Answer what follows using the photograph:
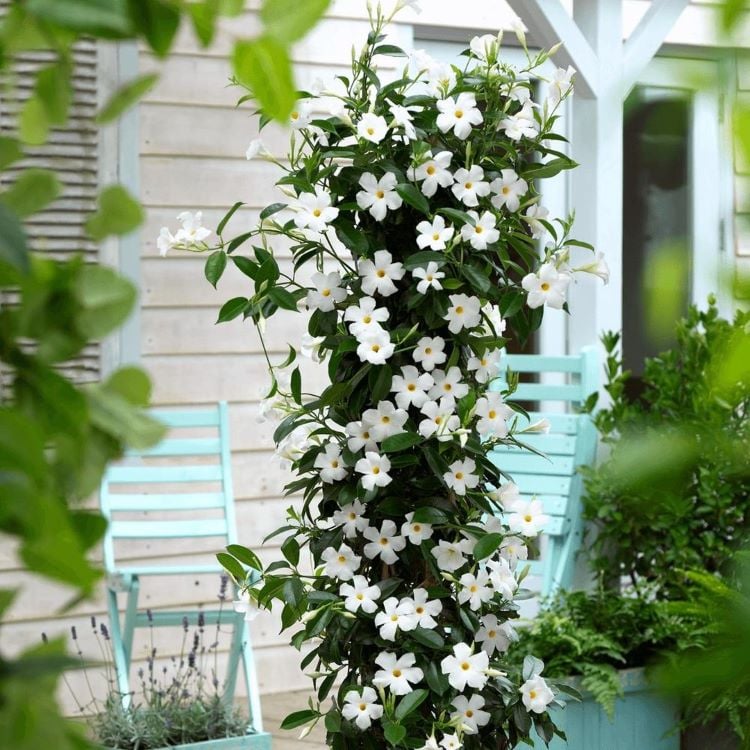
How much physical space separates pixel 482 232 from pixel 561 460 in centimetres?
179

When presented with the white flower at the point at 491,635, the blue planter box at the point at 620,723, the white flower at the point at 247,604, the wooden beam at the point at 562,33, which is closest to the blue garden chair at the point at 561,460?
the blue planter box at the point at 620,723

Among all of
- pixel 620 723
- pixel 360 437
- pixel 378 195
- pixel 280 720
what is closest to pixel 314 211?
pixel 378 195

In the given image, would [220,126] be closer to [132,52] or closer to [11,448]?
[132,52]

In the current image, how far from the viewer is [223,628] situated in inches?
160

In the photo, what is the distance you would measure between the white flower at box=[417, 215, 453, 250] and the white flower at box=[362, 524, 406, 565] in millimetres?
386

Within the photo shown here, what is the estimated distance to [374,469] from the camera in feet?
5.58

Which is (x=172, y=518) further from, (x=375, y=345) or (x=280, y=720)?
(x=375, y=345)

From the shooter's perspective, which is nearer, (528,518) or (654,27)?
(528,518)

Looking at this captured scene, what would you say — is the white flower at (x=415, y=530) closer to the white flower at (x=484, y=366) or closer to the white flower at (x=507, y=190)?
the white flower at (x=484, y=366)

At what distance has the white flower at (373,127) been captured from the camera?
1696 mm

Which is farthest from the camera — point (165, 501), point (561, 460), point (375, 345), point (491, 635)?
point (165, 501)

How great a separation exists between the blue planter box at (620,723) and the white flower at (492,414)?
118 centimetres

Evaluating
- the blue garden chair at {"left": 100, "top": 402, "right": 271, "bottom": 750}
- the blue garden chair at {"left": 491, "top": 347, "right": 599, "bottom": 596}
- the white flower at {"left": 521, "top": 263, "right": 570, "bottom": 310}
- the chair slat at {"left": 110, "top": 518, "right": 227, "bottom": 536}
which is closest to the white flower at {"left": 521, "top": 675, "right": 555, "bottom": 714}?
the white flower at {"left": 521, "top": 263, "right": 570, "bottom": 310}

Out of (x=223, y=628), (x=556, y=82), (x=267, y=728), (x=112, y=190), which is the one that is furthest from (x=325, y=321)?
(x=223, y=628)
